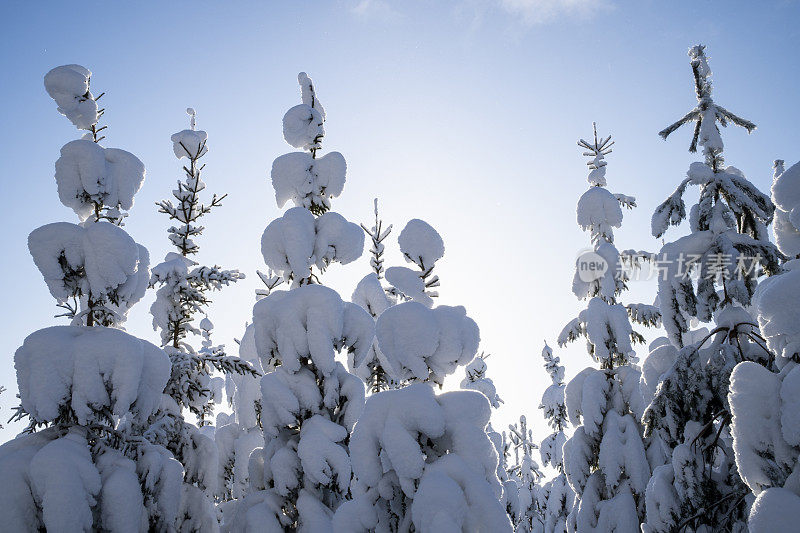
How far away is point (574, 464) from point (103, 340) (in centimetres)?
993

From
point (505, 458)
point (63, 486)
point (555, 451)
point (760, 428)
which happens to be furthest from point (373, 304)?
point (505, 458)

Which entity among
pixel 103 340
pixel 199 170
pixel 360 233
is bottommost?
pixel 103 340

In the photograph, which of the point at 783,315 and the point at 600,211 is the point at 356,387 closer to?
the point at 783,315

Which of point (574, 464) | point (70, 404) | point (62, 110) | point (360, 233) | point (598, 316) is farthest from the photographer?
point (598, 316)

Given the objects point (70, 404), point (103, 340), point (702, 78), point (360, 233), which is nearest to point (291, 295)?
point (360, 233)

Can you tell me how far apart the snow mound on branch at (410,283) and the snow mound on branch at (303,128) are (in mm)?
4853

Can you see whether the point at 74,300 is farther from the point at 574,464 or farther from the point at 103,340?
the point at 574,464

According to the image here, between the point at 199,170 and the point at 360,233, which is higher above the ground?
the point at 199,170

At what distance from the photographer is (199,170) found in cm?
1262

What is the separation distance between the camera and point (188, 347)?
11656 millimetres

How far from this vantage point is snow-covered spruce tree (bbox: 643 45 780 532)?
5.77 m

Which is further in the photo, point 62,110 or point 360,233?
point 360,233

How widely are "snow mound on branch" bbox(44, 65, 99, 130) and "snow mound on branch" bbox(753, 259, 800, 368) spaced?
396 inches

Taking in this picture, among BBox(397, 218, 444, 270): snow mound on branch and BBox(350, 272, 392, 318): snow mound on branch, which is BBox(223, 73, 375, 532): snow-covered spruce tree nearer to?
BBox(397, 218, 444, 270): snow mound on branch
